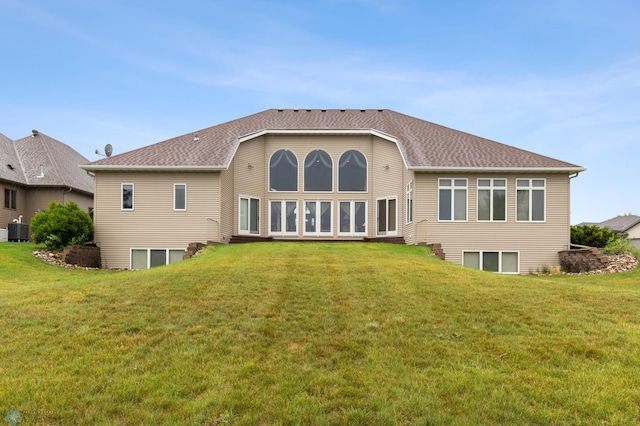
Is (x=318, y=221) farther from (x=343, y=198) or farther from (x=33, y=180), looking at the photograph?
(x=33, y=180)

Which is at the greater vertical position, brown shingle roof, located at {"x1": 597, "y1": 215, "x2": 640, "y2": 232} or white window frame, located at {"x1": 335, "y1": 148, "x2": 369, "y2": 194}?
white window frame, located at {"x1": 335, "y1": 148, "x2": 369, "y2": 194}

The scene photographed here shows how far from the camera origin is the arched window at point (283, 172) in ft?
72.1

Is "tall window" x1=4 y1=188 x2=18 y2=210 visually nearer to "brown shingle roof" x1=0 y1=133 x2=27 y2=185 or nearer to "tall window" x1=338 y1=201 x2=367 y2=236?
"brown shingle roof" x1=0 y1=133 x2=27 y2=185

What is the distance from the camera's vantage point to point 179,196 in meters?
19.5

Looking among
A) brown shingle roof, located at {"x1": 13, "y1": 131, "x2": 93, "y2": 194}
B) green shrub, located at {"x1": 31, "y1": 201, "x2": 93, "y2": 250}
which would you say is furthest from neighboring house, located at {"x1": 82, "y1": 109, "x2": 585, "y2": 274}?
brown shingle roof, located at {"x1": 13, "y1": 131, "x2": 93, "y2": 194}

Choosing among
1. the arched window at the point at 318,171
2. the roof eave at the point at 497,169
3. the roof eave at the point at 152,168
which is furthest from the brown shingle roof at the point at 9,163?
the roof eave at the point at 497,169

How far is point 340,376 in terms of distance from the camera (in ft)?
16.3

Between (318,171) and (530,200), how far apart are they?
376 inches

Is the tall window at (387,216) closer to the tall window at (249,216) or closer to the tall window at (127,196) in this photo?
the tall window at (249,216)

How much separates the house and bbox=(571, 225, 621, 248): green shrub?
27647 millimetres

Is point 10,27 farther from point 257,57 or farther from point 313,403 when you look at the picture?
point 313,403

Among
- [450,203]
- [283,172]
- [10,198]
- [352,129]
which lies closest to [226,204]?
[283,172]

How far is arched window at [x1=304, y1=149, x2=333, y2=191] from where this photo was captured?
2198 centimetres

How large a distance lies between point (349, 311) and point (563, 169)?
589 inches
